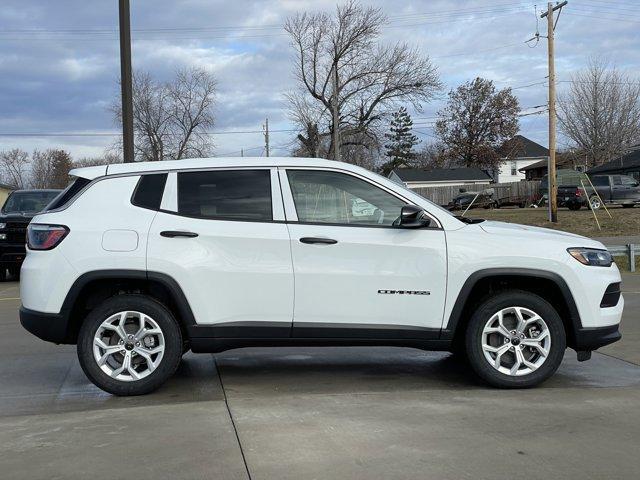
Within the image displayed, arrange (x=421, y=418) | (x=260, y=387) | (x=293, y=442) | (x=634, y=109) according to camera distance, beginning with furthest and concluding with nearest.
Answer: (x=634, y=109), (x=260, y=387), (x=421, y=418), (x=293, y=442)

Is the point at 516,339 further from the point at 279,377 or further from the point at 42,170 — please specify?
the point at 42,170

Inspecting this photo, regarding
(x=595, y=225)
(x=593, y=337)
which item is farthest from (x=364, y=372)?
(x=595, y=225)

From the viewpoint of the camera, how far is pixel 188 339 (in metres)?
5.19

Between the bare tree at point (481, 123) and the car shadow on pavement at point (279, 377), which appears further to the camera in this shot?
the bare tree at point (481, 123)

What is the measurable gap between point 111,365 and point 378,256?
7.68ft

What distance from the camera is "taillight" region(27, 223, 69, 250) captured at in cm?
497

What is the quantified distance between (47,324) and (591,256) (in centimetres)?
445

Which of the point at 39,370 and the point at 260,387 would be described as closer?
the point at 260,387

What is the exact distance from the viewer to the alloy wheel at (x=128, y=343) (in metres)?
5.02

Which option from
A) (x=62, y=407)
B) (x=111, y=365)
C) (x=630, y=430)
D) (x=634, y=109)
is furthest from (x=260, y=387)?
(x=634, y=109)

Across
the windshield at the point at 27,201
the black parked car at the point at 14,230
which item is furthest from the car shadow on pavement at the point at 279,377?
the windshield at the point at 27,201

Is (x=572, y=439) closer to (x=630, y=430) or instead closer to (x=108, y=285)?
(x=630, y=430)

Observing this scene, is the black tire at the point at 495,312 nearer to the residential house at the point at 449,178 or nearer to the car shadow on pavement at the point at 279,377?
the car shadow on pavement at the point at 279,377

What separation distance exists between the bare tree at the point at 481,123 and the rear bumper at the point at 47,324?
2778 inches
